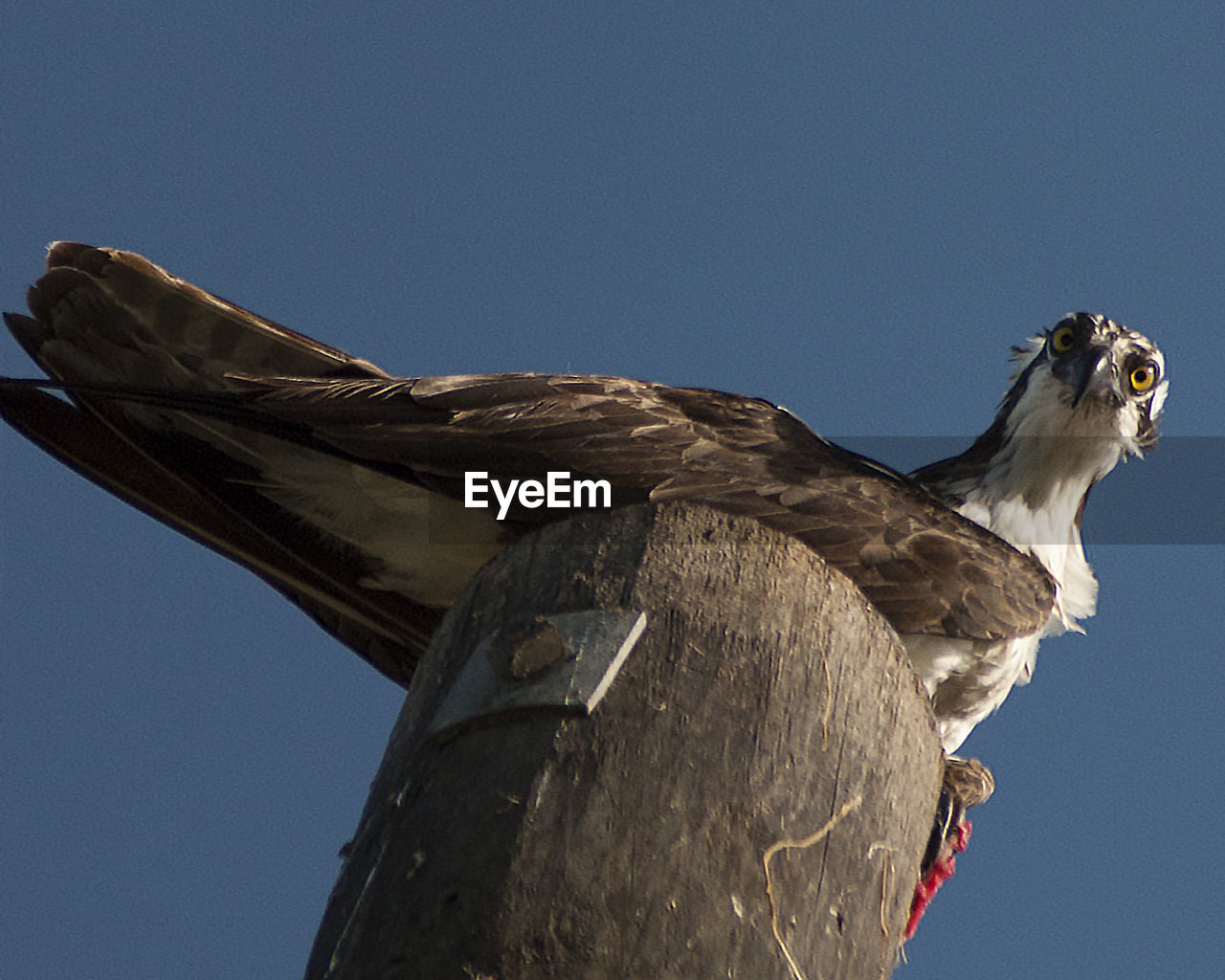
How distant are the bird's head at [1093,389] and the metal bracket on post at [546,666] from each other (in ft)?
11.0

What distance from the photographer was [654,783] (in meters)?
2.30

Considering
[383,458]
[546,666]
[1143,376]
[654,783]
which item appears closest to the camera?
[654,783]

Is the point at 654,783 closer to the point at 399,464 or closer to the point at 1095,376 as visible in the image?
the point at 399,464

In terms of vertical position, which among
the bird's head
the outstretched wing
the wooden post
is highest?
the bird's head

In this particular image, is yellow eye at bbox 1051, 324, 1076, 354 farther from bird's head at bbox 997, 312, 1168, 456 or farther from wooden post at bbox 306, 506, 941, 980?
wooden post at bbox 306, 506, 941, 980

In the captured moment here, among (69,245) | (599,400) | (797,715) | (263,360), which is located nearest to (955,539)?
(599,400)

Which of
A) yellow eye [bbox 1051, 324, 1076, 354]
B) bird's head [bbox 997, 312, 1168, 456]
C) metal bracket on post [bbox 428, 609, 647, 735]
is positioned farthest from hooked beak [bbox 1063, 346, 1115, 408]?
metal bracket on post [bbox 428, 609, 647, 735]

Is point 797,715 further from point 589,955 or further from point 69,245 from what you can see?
point 69,245

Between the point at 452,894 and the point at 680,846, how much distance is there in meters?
0.38

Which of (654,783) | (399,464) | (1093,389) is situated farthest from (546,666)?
(1093,389)

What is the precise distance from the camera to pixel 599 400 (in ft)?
13.9

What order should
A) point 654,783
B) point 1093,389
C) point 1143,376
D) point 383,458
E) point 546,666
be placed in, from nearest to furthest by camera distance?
point 654,783 → point 546,666 → point 383,458 → point 1093,389 → point 1143,376

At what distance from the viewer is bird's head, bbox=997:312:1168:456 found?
5438 mm

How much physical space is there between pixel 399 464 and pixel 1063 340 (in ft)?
10.1
